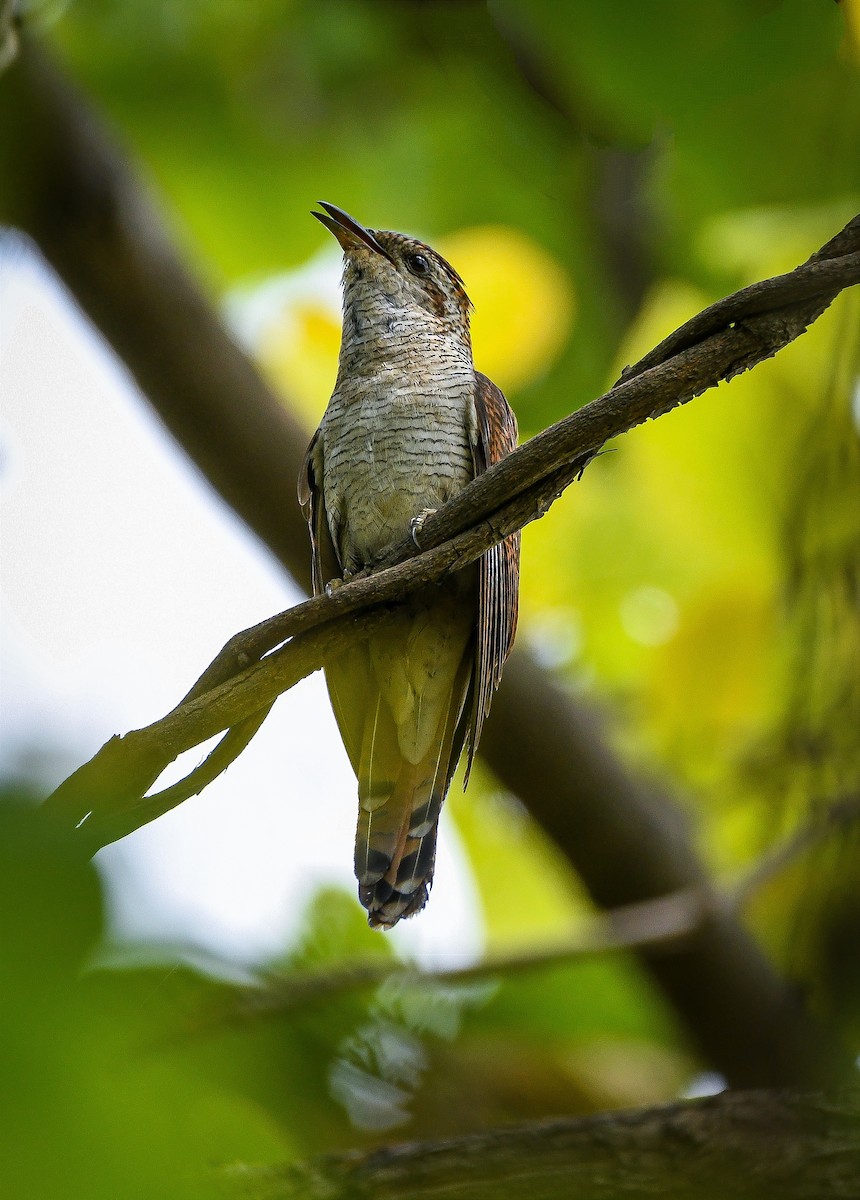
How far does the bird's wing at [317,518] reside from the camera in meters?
4.22

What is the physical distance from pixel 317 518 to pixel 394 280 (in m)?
1.21

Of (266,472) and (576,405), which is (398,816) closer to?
(266,472)

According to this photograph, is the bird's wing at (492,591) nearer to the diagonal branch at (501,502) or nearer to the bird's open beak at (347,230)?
the diagonal branch at (501,502)

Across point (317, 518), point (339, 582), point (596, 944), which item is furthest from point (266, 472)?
point (596, 944)

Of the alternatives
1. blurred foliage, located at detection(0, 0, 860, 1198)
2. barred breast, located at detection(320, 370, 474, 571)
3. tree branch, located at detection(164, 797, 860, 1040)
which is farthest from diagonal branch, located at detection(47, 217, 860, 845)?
barred breast, located at detection(320, 370, 474, 571)

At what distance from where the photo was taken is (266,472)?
5.10m

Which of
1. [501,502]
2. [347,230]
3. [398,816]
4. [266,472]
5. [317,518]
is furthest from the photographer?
[266,472]

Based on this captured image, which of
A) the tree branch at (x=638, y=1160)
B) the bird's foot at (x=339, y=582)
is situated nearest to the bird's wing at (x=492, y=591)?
the bird's foot at (x=339, y=582)

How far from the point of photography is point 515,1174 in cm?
269

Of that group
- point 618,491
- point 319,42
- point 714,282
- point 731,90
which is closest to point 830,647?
point 714,282

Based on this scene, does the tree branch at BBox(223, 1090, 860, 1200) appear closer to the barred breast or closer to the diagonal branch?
the diagonal branch

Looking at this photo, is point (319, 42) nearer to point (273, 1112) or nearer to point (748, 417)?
point (748, 417)

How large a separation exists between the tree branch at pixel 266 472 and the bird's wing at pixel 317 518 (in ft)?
2.54

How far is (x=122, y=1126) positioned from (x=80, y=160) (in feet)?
14.7
